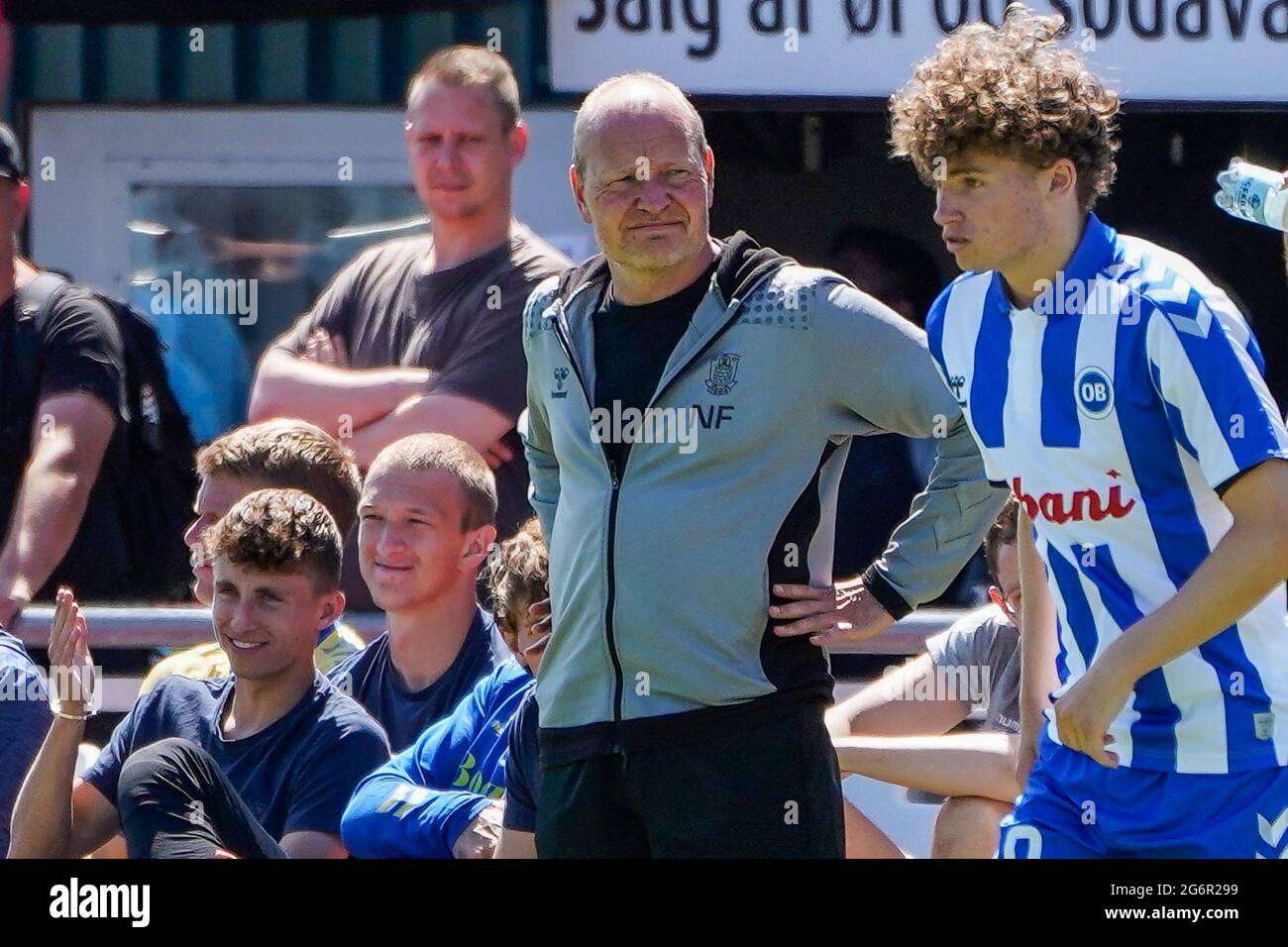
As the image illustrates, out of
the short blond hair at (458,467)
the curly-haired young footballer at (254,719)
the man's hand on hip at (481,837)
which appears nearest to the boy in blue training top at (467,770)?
the man's hand on hip at (481,837)

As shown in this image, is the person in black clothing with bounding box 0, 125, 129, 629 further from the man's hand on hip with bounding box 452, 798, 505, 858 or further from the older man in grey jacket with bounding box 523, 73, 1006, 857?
the older man in grey jacket with bounding box 523, 73, 1006, 857

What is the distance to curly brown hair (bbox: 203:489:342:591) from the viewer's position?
3.62 meters

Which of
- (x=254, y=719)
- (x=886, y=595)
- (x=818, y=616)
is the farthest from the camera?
(x=254, y=719)

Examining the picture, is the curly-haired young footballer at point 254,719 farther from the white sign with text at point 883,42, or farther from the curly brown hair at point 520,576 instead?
the white sign with text at point 883,42

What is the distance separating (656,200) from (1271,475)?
3.33 feet

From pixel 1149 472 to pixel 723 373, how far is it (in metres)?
0.67

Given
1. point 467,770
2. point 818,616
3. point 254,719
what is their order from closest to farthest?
point 818,616 → point 467,770 → point 254,719

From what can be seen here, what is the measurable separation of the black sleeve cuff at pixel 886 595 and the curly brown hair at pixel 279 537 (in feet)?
3.78

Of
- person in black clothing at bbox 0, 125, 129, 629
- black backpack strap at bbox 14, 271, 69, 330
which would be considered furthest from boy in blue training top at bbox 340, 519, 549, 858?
black backpack strap at bbox 14, 271, 69, 330

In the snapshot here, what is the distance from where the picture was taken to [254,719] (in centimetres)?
360

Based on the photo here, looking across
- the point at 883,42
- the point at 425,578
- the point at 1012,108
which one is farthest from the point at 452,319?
the point at 1012,108

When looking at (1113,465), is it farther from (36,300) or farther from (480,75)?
(36,300)

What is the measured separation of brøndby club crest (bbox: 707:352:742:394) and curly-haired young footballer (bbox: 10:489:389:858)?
42.5 inches

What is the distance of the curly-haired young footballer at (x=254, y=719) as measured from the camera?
11.4 ft
